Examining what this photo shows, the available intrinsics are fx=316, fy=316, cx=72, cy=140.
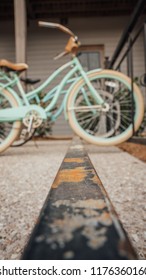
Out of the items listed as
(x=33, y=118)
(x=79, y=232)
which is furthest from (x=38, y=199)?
(x=33, y=118)

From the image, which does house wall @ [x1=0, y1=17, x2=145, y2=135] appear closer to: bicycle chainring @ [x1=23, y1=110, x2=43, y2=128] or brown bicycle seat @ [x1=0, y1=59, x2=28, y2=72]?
brown bicycle seat @ [x1=0, y1=59, x2=28, y2=72]

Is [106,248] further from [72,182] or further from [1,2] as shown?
[1,2]

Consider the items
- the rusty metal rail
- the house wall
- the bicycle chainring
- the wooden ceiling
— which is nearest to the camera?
the rusty metal rail

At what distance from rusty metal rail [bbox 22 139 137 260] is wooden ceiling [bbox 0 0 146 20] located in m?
8.40

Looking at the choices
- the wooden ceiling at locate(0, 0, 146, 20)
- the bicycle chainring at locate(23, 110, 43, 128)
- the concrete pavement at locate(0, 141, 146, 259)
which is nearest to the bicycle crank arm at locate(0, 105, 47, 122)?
the bicycle chainring at locate(23, 110, 43, 128)

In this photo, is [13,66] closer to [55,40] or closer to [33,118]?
[33,118]

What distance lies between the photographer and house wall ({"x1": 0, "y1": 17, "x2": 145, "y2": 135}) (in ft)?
28.9

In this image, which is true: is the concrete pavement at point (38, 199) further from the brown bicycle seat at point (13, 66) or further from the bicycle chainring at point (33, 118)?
the brown bicycle seat at point (13, 66)

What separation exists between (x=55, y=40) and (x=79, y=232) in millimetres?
9119

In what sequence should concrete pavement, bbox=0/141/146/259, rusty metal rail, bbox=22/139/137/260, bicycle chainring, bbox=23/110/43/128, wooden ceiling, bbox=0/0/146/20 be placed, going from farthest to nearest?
wooden ceiling, bbox=0/0/146/20 < bicycle chainring, bbox=23/110/43/128 < concrete pavement, bbox=0/141/146/259 < rusty metal rail, bbox=22/139/137/260

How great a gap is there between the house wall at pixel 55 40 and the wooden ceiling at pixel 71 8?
0.63ft

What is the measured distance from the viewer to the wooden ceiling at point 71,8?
26.8 feet

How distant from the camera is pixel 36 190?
3.98 feet
